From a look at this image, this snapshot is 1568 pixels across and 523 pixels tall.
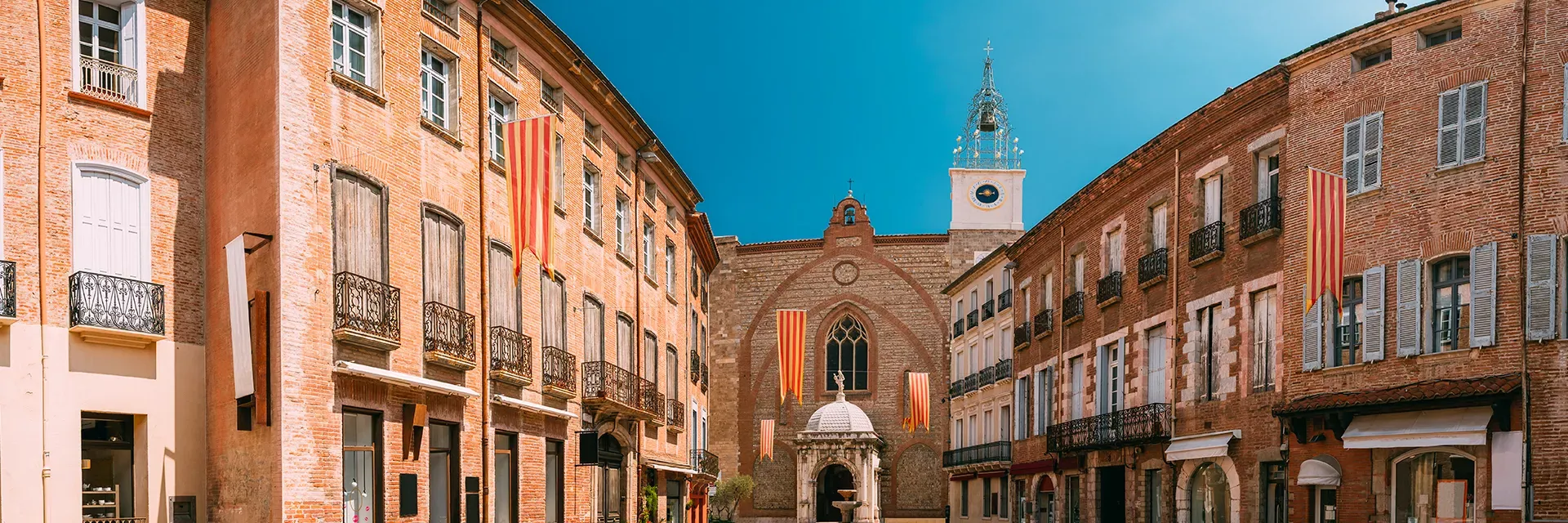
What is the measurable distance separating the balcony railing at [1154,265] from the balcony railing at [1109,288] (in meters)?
1.44

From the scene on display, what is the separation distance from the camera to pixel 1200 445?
26516 mm

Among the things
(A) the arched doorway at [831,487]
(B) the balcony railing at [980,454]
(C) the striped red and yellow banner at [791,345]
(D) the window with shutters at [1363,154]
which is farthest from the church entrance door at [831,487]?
(D) the window with shutters at [1363,154]

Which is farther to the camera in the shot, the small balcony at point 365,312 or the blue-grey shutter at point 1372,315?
the blue-grey shutter at point 1372,315

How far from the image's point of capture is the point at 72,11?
1558 centimetres

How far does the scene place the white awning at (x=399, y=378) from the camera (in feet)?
54.6

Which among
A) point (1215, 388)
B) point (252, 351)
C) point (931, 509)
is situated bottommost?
point (931, 509)

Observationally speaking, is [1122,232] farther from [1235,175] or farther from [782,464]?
[782,464]

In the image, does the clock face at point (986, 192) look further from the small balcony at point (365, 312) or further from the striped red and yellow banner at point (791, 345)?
the small balcony at point (365, 312)

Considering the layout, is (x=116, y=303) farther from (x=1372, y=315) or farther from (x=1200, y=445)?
(x=1200, y=445)

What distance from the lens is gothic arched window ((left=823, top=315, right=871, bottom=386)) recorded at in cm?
6644

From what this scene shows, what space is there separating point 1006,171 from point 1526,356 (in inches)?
1885

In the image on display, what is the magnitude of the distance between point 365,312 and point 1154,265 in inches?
710

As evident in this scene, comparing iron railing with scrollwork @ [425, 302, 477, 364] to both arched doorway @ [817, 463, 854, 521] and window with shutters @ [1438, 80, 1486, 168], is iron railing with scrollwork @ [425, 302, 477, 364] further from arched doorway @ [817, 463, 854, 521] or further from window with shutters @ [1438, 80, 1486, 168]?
arched doorway @ [817, 463, 854, 521]

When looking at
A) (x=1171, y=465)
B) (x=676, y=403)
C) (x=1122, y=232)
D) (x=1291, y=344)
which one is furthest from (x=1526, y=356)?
(x=676, y=403)
